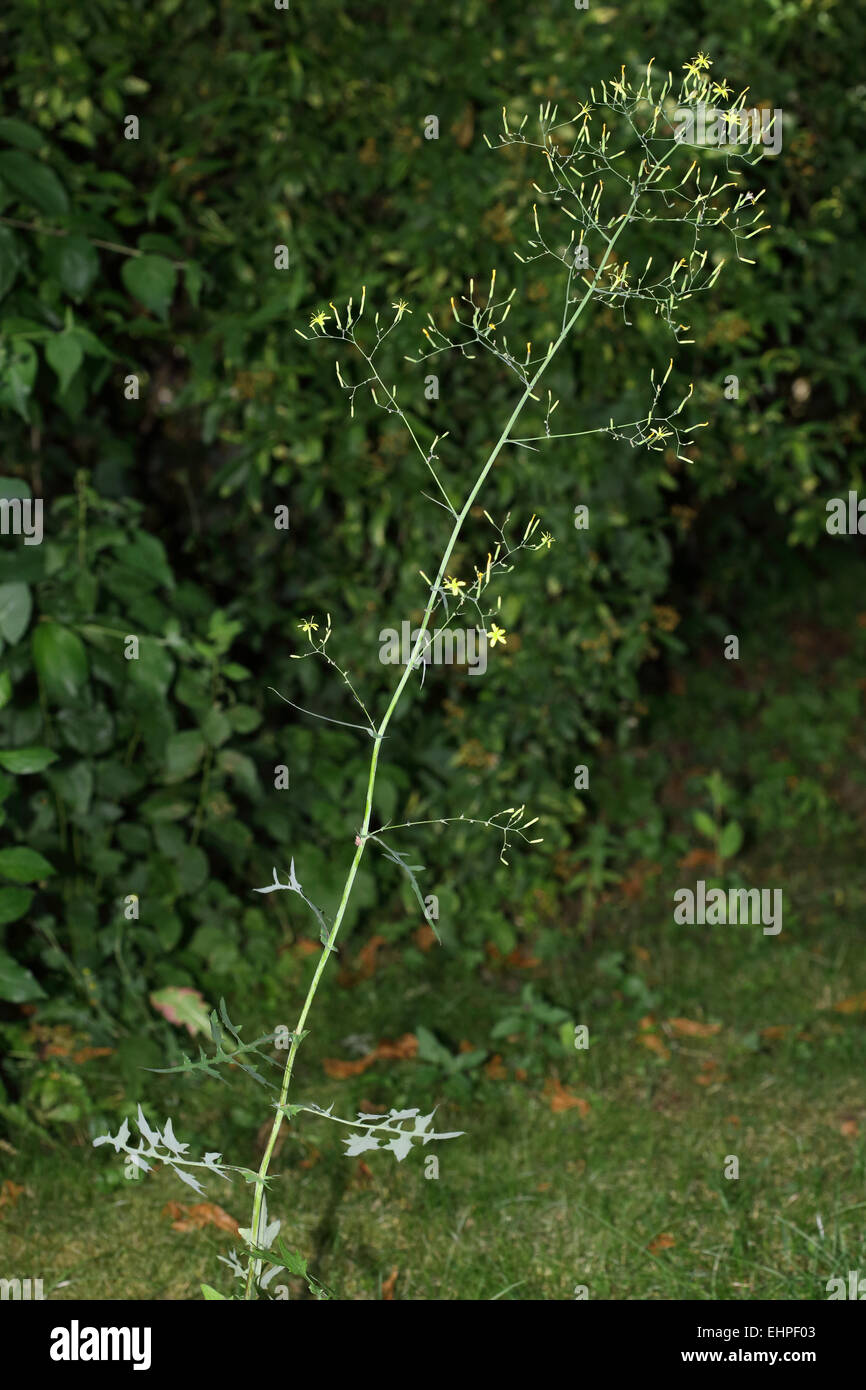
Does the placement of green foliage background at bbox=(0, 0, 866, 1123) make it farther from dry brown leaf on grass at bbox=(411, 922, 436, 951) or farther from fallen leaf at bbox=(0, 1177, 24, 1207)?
fallen leaf at bbox=(0, 1177, 24, 1207)

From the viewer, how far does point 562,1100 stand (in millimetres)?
3137

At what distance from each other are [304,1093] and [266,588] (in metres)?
1.49

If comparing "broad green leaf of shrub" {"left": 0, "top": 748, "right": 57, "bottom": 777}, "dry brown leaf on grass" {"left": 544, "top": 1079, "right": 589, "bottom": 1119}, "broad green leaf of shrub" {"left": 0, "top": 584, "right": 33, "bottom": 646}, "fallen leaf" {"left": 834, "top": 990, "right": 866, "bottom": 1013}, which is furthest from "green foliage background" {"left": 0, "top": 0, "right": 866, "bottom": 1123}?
"fallen leaf" {"left": 834, "top": 990, "right": 866, "bottom": 1013}

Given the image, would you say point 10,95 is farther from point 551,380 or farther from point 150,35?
point 551,380

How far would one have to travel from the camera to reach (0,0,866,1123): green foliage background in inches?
129

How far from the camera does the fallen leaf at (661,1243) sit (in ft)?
8.50

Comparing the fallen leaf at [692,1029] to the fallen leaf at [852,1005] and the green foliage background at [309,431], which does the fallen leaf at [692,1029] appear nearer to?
the fallen leaf at [852,1005]

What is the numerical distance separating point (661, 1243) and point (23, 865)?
58.2 inches

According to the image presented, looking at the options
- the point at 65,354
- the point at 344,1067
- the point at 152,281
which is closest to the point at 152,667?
the point at 65,354

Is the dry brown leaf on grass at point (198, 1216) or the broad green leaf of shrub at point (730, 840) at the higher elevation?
the broad green leaf of shrub at point (730, 840)

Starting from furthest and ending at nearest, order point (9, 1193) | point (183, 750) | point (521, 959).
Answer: point (521, 959), point (183, 750), point (9, 1193)

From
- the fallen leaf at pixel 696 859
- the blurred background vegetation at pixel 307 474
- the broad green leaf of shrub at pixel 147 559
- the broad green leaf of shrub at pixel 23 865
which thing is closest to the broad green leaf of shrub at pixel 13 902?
the broad green leaf of shrub at pixel 23 865

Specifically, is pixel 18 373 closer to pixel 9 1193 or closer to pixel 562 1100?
pixel 9 1193

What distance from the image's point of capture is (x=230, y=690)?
3584mm
